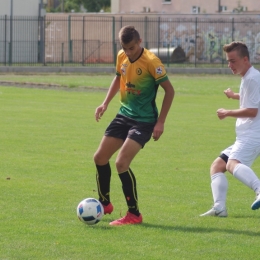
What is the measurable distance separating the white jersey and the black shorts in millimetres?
940

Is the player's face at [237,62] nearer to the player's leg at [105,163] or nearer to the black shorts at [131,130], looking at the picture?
the black shorts at [131,130]

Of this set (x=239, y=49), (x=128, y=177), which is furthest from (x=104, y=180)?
(x=239, y=49)

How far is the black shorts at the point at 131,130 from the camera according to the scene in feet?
23.7

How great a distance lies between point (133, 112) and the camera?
24.2 feet

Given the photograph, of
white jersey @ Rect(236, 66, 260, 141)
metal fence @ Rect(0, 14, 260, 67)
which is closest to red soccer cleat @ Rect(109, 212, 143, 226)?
white jersey @ Rect(236, 66, 260, 141)

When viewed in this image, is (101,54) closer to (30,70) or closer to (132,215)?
(30,70)

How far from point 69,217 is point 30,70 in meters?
35.2

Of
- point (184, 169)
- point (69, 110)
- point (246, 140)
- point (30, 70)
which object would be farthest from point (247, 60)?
point (30, 70)

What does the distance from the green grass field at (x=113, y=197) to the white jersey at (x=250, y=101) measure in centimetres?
95

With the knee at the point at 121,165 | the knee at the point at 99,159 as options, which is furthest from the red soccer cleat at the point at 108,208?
the knee at the point at 121,165

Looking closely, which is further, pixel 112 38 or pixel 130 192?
pixel 112 38

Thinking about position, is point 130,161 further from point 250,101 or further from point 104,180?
point 250,101

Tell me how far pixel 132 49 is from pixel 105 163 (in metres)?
1.30

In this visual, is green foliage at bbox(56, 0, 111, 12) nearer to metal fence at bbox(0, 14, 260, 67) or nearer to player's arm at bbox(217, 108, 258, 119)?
metal fence at bbox(0, 14, 260, 67)
